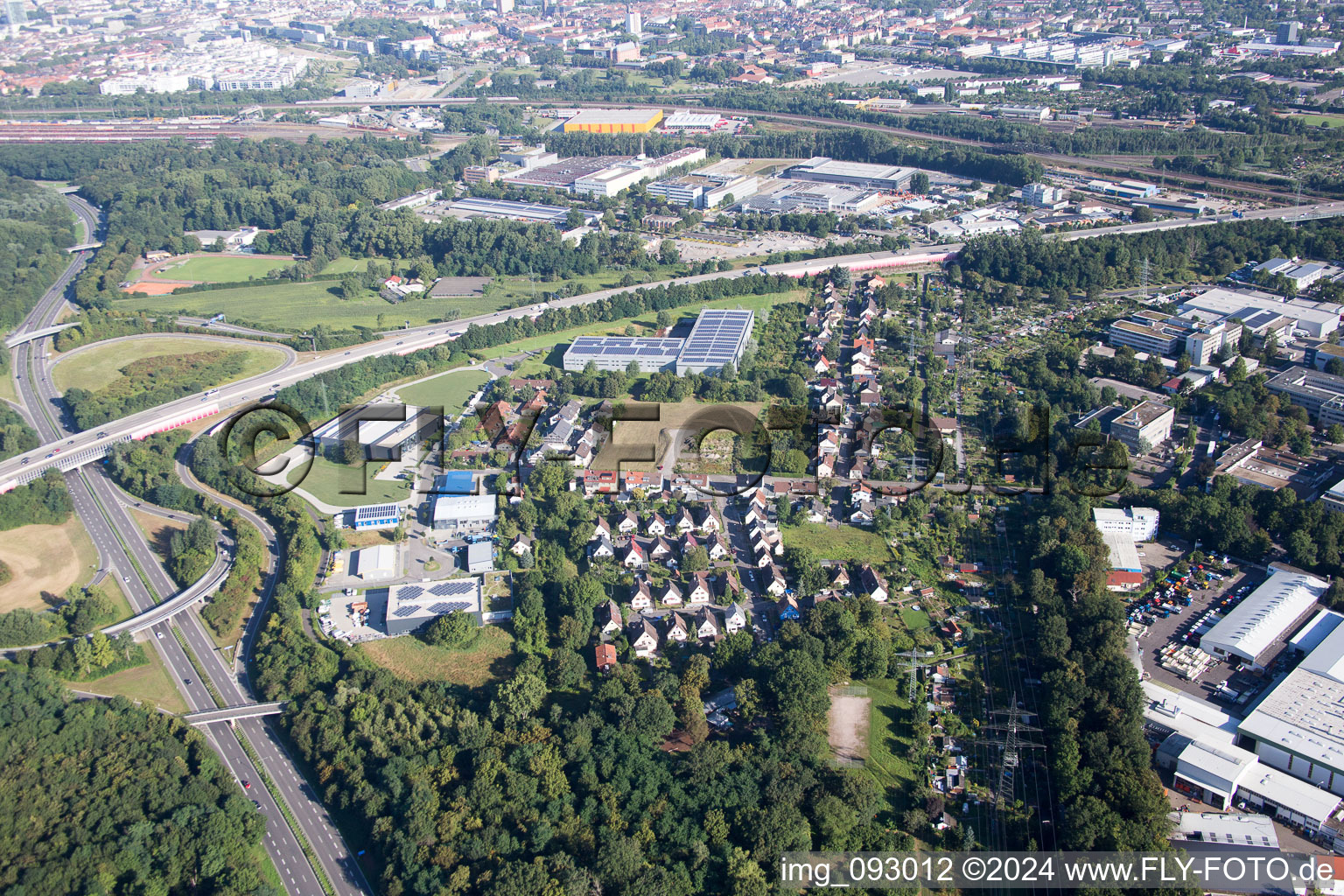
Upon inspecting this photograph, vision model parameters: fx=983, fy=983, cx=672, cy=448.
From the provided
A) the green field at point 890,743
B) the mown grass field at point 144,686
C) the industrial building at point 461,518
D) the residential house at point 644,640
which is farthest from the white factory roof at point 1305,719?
the mown grass field at point 144,686

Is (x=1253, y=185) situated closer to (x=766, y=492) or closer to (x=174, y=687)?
(x=766, y=492)

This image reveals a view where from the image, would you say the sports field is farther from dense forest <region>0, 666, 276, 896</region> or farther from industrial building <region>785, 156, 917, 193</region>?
industrial building <region>785, 156, 917, 193</region>

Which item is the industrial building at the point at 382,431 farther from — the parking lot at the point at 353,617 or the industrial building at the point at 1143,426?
the industrial building at the point at 1143,426

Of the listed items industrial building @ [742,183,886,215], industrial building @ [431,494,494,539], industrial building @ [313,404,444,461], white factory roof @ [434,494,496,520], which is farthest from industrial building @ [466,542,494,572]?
industrial building @ [742,183,886,215]

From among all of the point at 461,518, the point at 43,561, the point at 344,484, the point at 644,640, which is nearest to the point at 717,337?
the point at 461,518

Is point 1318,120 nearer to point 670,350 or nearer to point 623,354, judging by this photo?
point 670,350

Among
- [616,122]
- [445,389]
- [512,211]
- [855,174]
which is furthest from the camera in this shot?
[616,122]
